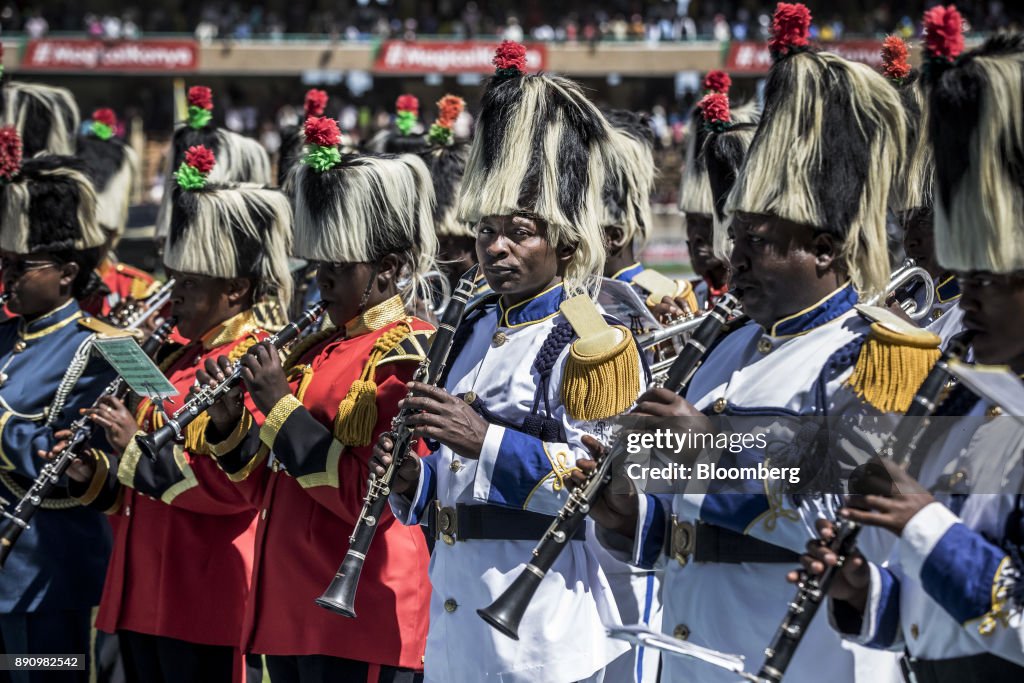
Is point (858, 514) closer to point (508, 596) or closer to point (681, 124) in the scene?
point (508, 596)

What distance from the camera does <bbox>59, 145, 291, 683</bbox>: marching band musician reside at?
5.29 metres

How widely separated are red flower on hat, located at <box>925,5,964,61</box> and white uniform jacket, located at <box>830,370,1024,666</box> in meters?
0.75

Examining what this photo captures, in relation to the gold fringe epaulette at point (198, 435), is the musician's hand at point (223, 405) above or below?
above

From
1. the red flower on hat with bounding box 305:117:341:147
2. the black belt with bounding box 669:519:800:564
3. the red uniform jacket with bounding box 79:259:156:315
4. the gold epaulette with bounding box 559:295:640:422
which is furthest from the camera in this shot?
the red uniform jacket with bounding box 79:259:156:315

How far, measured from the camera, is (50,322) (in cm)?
611

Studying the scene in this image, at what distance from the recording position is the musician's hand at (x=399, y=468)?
4293 millimetres

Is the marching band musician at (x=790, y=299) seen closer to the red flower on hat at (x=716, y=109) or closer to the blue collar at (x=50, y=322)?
the red flower on hat at (x=716, y=109)

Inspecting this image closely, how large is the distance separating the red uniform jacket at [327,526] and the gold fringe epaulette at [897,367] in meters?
1.84

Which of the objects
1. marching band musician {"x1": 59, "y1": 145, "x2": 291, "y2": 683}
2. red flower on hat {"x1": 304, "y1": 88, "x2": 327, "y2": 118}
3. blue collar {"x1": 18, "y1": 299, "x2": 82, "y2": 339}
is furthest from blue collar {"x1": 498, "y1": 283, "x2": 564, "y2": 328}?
red flower on hat {"x1": 304, "y1": 88, "x2": 327, "y2": 118}

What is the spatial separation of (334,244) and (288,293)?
924 millimetres

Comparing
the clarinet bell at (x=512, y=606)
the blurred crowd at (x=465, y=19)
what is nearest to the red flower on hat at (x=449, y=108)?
the clarinet bell at (x=512, y=606)

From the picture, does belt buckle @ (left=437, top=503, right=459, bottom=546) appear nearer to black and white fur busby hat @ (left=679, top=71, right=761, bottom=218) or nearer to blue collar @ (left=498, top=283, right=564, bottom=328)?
blue collar @ (left=498, top=283, right=564, bottom=328)

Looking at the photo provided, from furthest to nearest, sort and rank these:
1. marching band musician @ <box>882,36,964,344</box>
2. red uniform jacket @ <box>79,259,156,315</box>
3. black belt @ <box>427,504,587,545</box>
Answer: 1. red uniform jacket @ <box>79,259,156,315</box>
2. black belt @ <box>427,504,587,545</box>
3. marching band musician @ <box>882,36,964,344</box>

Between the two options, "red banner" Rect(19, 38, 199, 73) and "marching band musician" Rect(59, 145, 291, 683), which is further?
"red banner" Rect(19, 38, 199, 73)
